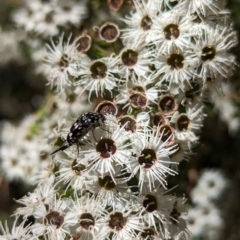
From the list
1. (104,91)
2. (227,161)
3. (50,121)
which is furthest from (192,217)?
(104,91)

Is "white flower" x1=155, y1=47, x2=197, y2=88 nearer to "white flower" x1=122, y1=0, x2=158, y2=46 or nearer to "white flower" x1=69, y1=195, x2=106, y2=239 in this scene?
"white flower" x1=122, y1=0, x2=158, y2=46

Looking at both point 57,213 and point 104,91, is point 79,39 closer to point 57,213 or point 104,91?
point 104,91

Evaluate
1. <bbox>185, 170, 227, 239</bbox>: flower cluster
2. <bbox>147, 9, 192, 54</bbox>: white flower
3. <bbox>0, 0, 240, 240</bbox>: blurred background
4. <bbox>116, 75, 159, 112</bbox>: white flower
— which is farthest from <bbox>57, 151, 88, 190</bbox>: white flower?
<bbox>185, 170, 227, 239</bbox>: flower cluster

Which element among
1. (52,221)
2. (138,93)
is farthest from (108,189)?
(138,93)

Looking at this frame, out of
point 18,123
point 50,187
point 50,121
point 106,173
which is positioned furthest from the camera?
point 18,123

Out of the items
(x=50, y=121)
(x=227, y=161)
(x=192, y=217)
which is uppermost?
(x=50, y=121)

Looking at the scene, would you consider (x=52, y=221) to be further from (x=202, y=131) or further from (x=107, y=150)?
(x=202, y=131)

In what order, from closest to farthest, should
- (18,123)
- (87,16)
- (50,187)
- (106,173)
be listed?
(106,173)
(50,187)
(87,16)
(18,123)
